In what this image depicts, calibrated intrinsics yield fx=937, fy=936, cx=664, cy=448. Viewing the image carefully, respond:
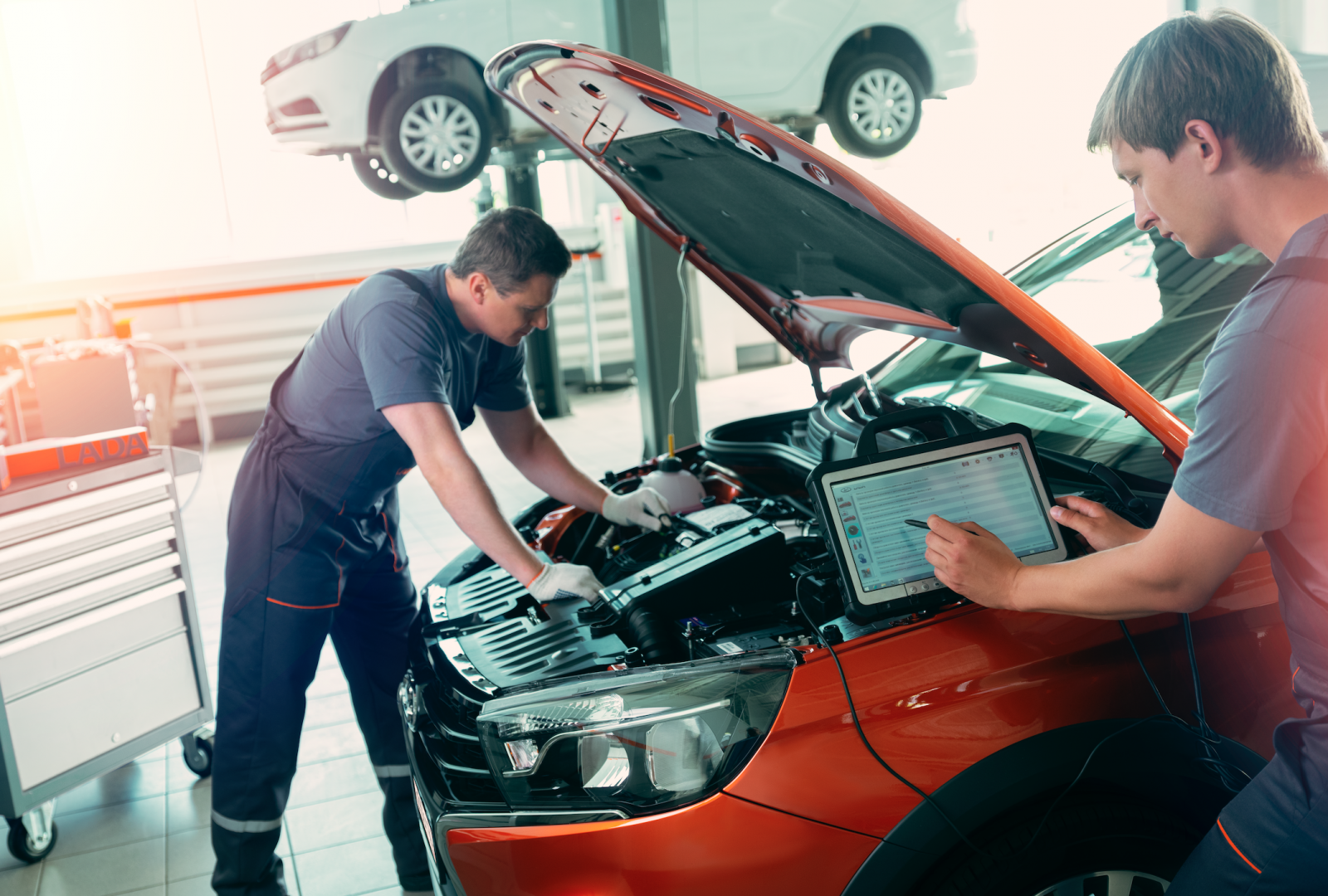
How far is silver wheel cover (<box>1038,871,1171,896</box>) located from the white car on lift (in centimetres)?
428

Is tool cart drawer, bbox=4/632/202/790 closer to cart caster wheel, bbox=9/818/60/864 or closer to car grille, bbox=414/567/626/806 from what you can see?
cart caster wheel, bbox=9/818/60/864

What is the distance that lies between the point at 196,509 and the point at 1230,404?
5765 mm

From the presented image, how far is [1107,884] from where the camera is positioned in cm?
119

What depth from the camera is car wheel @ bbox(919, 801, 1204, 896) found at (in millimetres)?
1146

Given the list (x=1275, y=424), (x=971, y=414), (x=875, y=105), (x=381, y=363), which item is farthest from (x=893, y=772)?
(x=875, y=105)

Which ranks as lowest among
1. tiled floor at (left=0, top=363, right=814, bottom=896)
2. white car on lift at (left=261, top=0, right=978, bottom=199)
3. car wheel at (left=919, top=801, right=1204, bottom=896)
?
tiled floor at (left=0, top=363, right=814, bottom=896)

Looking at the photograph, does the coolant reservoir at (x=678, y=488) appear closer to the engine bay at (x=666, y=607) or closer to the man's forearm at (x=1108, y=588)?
the engine bay at (x=666, y=607)

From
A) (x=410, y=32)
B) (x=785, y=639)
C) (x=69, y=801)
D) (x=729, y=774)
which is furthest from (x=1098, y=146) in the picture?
(x=410, y=32)

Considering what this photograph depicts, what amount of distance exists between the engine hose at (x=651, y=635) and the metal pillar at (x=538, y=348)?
4927mm

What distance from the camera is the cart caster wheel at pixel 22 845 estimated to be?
2.18 m

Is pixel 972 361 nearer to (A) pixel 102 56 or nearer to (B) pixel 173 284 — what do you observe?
(B) pixel 173 284

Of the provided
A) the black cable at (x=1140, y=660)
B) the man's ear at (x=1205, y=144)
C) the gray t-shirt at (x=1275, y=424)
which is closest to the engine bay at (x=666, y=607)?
the black cable at (x=1140, y=660)

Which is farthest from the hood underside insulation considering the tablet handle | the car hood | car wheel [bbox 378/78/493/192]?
car wheel [bbox 378/78/493/192]

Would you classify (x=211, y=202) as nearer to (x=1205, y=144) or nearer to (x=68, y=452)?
(x=68, y=452)
